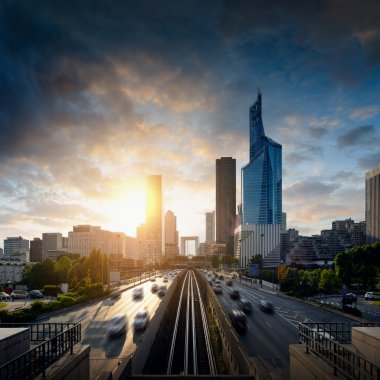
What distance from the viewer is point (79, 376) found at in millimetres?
13523

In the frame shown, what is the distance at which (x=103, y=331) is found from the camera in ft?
100

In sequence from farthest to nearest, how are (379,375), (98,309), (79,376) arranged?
(98,309)
(79,376)
(379,375)

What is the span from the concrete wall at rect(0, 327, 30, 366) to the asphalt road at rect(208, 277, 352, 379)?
1379 cm

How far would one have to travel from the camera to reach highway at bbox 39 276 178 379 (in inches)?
853

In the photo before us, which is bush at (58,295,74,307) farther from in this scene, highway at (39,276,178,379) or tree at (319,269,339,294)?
tree at (319,269,339,294)

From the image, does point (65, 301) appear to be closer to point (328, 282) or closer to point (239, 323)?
point (239, 323)

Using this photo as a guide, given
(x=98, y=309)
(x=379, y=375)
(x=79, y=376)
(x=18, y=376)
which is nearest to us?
(x=379, y=375)

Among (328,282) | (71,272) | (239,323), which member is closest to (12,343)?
(239,323)

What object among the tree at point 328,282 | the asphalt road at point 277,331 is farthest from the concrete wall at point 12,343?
the tree at point 328,282

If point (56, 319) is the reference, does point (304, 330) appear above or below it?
above

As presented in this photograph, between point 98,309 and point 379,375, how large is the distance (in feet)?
134

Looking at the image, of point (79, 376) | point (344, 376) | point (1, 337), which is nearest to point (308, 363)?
point (344, 376)

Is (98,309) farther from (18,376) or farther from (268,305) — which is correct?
(18,376)

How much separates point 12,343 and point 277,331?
90.5ft
